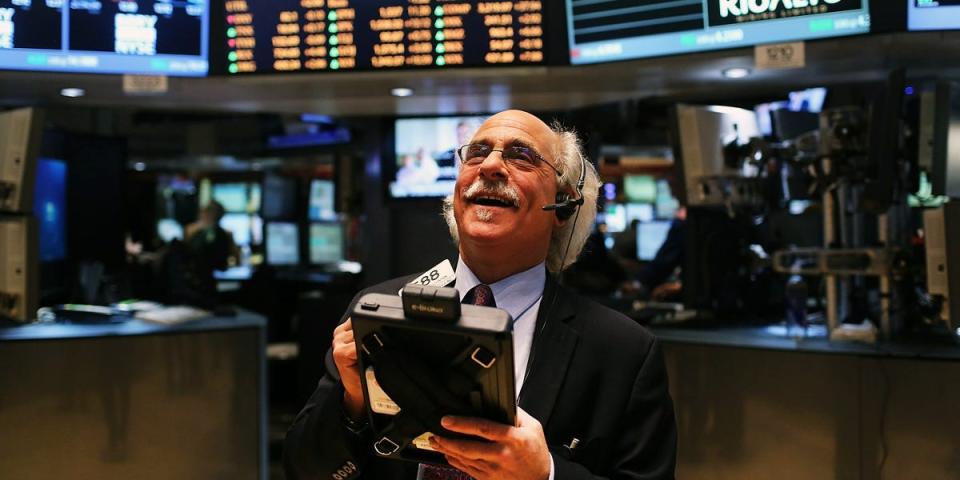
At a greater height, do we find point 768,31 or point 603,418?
point 768,31

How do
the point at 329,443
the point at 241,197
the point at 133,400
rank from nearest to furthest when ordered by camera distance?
the point at 329,443
the point at 133,400
the point at 241,197

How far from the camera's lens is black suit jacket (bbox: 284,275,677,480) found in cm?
148

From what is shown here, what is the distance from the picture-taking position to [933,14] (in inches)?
115

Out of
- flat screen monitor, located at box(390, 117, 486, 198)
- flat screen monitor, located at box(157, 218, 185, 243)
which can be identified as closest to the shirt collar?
flat screen monitor, located at box(390, 117, 486, 198)

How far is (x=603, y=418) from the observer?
150 centimetres

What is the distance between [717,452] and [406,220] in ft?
8.32

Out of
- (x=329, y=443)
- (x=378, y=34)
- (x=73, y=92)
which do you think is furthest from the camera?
(x=73, y=92)

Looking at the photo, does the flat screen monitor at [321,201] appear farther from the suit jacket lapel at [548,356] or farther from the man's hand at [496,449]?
the man's hand at [496,449]

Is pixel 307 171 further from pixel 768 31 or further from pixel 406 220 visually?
pixel 768 31

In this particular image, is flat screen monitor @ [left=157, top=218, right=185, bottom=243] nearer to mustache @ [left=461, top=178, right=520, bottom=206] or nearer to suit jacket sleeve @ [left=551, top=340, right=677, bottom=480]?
mustache @ [left=461, top=178, right=520, bottom=206]

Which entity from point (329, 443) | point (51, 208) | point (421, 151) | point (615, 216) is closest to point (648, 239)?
point (615, 216)

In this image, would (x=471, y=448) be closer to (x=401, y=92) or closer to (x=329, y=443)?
(x=329, y=443)

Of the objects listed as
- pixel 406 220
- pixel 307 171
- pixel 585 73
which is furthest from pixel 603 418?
pixel 307 171

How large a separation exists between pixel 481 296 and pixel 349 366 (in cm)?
31
